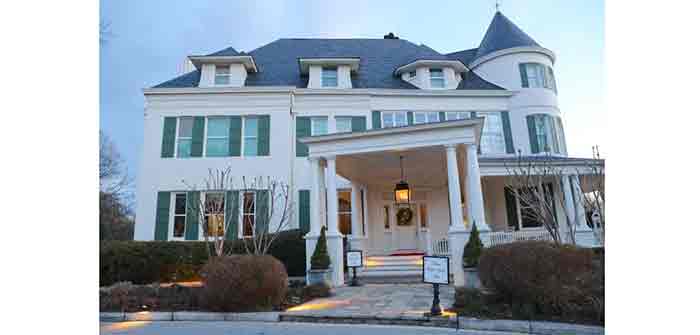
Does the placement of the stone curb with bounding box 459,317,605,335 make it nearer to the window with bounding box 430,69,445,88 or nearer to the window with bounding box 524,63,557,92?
the window with bounding box 430,69,445,88

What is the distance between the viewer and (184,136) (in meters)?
13.3

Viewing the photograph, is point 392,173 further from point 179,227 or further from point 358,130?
point 179,227

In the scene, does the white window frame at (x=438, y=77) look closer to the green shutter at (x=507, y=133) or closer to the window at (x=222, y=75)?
the green shutter at (x=507, y=133)

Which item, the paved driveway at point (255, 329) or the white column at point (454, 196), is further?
the white column at point (454, 196)

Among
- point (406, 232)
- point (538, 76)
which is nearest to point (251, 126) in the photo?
point (406, 232)

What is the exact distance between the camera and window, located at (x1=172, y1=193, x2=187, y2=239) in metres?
12.5

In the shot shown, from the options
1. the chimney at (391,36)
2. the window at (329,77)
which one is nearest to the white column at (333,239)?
the window at (329,77)

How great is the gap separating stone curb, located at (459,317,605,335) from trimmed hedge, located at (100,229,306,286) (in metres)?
6.04

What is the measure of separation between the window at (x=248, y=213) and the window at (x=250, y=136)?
1501mm

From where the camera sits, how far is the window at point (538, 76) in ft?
49.7

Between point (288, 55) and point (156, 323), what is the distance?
13473 mm

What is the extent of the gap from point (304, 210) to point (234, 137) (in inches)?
142
